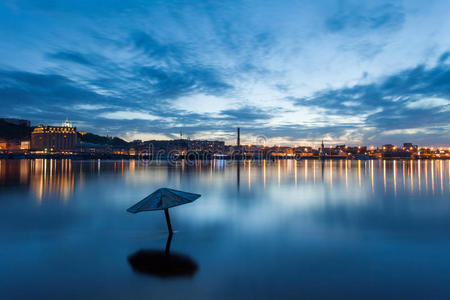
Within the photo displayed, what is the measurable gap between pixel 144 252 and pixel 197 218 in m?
4.69

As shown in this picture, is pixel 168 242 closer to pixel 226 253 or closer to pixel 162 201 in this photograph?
pixel 162 201

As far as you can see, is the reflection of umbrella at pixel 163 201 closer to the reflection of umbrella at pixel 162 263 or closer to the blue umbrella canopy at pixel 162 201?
the blue umbrella canopy at pixel 162 201

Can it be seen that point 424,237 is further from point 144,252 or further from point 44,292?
point 44,292

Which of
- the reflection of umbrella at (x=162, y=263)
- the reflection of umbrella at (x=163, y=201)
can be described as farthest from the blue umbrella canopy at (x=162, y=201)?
the reflection of umbrella at (x=162, y=263)

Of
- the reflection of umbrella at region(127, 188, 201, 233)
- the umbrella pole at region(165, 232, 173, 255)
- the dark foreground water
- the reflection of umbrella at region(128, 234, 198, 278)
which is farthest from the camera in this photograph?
the reflection of umbrella at region(127, 188, 201, 233)

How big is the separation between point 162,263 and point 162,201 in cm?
207

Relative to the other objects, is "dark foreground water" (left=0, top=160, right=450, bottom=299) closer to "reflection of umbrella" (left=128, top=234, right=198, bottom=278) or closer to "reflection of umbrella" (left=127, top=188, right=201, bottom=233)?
"reflection of umbrella" (left=128, top=234, right=198, bottom=278)

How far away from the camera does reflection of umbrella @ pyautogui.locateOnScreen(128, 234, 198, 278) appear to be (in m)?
6.56

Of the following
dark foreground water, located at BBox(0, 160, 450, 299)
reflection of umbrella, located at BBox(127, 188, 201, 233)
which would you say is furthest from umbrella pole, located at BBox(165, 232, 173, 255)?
reflection of umbrella, located at BBox(127, 188, 201, 233)

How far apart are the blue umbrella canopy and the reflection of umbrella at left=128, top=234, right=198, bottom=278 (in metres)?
1.21

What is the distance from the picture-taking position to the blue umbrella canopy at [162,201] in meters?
8.56

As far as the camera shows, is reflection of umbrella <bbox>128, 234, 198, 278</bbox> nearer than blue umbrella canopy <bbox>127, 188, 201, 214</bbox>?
Yes

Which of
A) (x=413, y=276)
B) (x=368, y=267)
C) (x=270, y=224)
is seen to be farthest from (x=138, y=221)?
(x=413, y=276)

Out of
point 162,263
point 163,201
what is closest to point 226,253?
point 162,263
